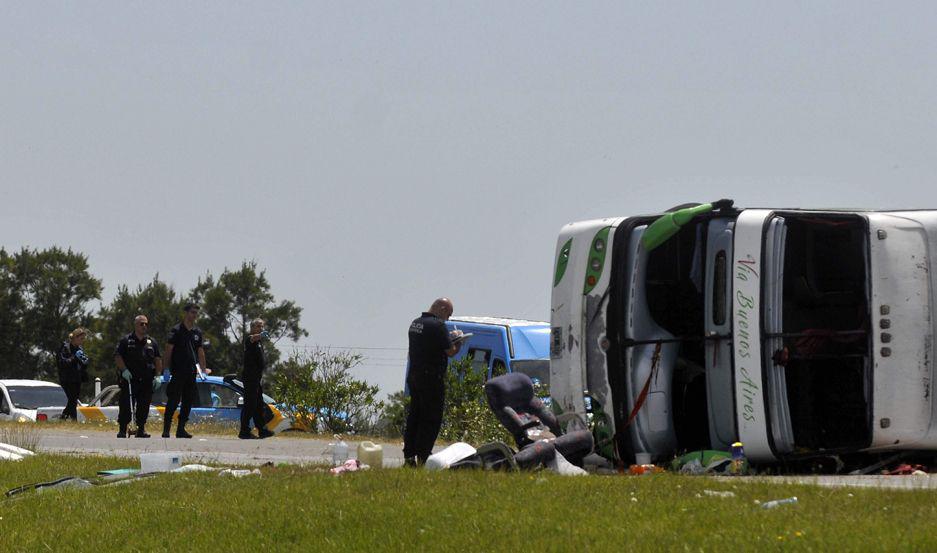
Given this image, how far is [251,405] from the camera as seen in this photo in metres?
20.4

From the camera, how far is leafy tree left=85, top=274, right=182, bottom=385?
63584 mm

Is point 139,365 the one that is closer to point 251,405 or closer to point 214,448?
point 251,405

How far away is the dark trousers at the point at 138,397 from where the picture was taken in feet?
65.7

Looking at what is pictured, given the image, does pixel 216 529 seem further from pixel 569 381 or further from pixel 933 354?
pixel 933 354

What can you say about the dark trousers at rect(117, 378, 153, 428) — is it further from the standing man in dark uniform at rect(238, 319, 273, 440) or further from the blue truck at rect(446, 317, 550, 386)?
the blue truck at rect(446, 317, 550, 386)

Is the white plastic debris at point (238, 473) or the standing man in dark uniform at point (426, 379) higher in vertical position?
the standing man in dark uniform at point (426, 379)

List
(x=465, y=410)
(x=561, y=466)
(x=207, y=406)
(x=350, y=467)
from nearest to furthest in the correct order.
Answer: (x=561, y=466)
(x=350, y=467)
(x=465, y=410)
(x=207, y=406)

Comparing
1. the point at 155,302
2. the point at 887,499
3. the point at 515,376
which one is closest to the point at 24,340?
the point at 155,302

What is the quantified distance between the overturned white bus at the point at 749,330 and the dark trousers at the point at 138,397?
7.78m

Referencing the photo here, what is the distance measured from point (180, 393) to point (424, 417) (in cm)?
621

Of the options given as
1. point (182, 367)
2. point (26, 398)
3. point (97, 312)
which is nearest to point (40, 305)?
point (97, 312)

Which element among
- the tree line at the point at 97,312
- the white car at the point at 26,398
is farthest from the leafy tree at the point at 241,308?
the white car at the point at 26,398

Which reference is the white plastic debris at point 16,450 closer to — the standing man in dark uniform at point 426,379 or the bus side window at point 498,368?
the standing man in dark uniform at point 426,379

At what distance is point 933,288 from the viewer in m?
13.0
